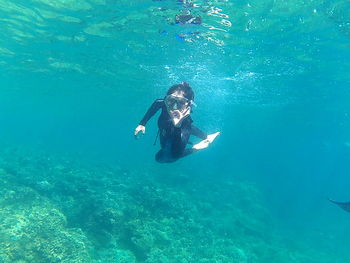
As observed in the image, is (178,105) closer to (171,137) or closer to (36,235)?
(171,137)

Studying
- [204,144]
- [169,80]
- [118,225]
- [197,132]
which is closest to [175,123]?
[204,144]

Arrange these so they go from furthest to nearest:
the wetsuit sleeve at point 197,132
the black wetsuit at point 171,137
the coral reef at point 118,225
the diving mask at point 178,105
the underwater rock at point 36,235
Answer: the coral reef at point 118,225 → the underwater rock at point 36,235 → the wetsuit sleeve at point 197,132 → the black wetsuit at point 171,137 → the diving mask at point 178,105

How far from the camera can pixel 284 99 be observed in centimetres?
3522

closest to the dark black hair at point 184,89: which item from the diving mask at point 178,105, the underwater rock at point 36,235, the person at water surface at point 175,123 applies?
the person at water surface at point 175,123

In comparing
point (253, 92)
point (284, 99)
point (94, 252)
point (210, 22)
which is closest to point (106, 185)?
point (94, 252)

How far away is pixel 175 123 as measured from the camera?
19.7ft

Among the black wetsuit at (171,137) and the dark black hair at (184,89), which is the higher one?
the dark black hair at (184,89)

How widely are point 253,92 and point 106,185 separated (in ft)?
75.7

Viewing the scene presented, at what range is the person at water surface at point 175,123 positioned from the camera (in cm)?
623

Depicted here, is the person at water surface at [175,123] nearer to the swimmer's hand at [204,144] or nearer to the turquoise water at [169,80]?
the swimmer's hand at [204,144]

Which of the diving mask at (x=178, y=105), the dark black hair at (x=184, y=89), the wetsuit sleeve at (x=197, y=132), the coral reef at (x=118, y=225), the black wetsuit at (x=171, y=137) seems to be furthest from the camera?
the coral reef at (x=118, y=225)

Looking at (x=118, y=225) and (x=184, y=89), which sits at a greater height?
(x=184, y=89)

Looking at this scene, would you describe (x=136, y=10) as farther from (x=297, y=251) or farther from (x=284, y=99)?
(x=284, y=99)

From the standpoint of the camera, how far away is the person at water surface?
6227 millimetres
